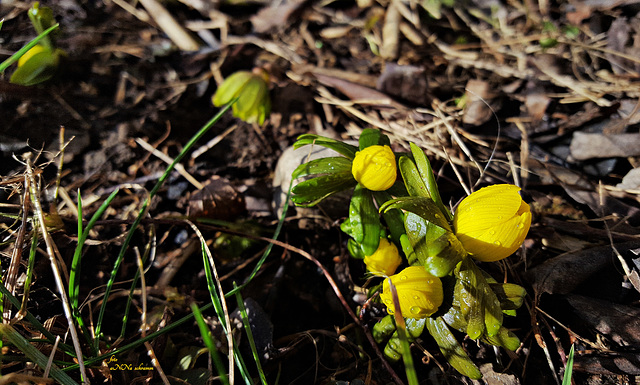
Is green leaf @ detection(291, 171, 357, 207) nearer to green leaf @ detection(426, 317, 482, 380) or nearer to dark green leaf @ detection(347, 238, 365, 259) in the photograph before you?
dark green leaf @ detection(347, 238, 365, 259)

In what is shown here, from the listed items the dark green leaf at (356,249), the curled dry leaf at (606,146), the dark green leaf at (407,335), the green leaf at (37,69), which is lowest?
the curled dry leaf at (606,146)

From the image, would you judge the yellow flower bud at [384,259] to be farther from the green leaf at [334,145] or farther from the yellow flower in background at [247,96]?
the yellow flower in background at [247,96]

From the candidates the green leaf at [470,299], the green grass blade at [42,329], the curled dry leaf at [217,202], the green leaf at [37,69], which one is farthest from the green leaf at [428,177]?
the green leaf at [37,69]

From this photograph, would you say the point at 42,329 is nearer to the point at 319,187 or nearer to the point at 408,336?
the point at 319,187

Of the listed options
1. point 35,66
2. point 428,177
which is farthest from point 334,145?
point 35,66

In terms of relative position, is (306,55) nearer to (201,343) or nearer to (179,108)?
(179,108)

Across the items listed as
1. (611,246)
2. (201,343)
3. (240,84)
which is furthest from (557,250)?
(240,84)
